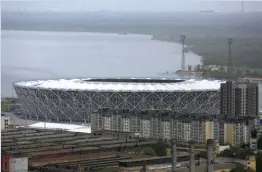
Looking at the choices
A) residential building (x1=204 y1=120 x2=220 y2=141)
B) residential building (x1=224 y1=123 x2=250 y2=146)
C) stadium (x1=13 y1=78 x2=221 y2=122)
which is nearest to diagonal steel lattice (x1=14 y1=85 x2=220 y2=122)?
stadium (x1=13 y1=78 x2=221 y2=122)

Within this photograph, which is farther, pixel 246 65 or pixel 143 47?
pixel 143 47

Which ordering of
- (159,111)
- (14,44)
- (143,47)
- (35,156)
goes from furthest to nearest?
(14,44), (143,47), (159,111), (35,156)

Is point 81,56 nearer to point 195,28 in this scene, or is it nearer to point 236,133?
point 195,28

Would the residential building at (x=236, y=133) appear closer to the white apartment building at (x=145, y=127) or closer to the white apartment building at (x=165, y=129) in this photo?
the white apartment building at (x=165, y=129)

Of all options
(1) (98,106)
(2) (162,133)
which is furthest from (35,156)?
(1) (98,106)

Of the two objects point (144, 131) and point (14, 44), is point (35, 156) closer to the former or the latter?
point (144, 131)

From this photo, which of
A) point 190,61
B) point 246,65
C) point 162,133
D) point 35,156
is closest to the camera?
point 35,156

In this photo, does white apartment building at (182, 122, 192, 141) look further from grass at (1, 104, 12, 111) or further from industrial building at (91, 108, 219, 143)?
grass at (1, 104, 12, 111)
